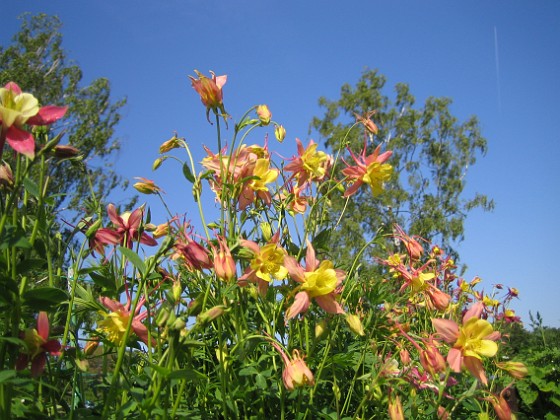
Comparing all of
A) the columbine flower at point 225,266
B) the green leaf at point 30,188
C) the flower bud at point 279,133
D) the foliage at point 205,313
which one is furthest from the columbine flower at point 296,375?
the flower bud at point 279,133

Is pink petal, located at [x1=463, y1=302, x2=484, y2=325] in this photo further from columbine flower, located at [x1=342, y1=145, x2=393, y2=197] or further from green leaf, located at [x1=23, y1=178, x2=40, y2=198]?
green leaf, located at [x1=23, y1=178, x2=40, y2=198]

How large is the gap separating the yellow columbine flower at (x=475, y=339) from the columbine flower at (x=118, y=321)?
0.67 m

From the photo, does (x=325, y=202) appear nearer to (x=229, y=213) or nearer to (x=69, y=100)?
(x=229, y=213)

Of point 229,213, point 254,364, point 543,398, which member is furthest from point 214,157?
point 543,398

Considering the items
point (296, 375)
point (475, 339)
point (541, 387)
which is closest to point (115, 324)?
point (296, 375)

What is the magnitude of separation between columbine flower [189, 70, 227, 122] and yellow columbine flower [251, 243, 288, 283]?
38 centimetres

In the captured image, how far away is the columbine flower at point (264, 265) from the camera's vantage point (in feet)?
3.30

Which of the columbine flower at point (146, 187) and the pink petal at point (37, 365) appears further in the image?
the columbine flower at point (146, 187)

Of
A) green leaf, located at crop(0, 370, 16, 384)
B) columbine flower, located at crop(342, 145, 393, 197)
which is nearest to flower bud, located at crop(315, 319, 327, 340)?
columbine flower, located at crop(342, 145, 393, 197)

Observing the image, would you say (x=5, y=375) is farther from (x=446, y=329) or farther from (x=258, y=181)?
(x=446, y=329)

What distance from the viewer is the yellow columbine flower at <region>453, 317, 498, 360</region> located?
42.7 inches

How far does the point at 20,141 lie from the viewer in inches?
29.9

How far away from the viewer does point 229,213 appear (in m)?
1.11

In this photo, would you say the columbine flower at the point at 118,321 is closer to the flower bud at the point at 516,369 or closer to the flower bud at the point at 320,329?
the flower bud at the point at 320,329
